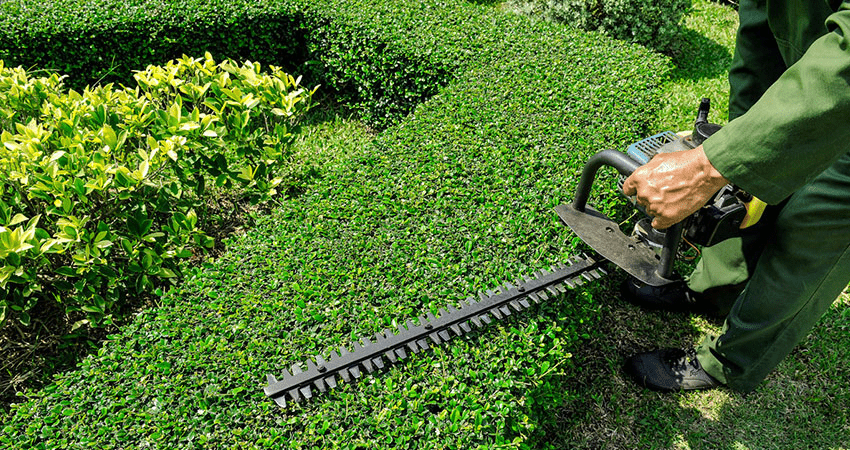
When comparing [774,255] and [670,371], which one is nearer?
[774,255]

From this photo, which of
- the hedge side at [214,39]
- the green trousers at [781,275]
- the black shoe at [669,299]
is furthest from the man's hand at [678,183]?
the hedge side at [214,39]

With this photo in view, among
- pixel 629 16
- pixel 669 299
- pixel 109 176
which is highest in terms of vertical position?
pixel 629 16

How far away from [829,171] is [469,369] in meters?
1.69

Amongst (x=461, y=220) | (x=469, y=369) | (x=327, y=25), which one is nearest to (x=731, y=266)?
(x=461, y=220)

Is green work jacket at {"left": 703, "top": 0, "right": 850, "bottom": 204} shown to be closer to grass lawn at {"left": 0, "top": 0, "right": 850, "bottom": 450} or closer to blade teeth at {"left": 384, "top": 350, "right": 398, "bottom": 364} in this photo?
grass lawn at {"left": 0, "top": 0, "right": 850, "bottom": 450}

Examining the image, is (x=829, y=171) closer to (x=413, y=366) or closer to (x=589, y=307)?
(x=589, y=307)

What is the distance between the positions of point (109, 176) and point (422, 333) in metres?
1.90

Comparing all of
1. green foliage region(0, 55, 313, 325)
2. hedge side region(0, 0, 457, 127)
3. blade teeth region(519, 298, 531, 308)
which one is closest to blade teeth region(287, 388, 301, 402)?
blade teeth region(519, 298, 531, 308)

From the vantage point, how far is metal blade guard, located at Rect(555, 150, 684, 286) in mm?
2191

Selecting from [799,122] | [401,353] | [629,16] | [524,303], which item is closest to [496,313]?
[524,303]

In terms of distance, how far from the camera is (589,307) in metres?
2.91

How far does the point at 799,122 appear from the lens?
1851 millimetres

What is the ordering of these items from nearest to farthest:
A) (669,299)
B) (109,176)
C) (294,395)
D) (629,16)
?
(294,395) → (109,176) → (669,299) → (629,16)

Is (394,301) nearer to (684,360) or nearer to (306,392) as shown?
(306,392)
